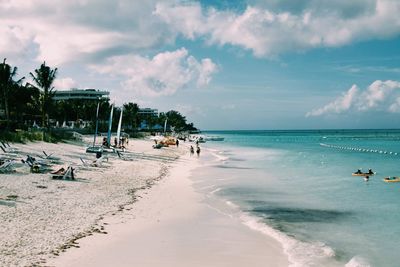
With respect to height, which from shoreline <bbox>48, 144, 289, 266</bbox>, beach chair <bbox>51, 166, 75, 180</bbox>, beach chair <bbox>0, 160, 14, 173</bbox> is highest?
beach chair <bbox>0, 160, 14, 173</bbox>

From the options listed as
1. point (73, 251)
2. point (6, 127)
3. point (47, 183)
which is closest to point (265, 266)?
point (73, 251)

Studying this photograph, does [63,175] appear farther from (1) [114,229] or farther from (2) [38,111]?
(2) [38,111]

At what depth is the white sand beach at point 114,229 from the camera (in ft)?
36.6

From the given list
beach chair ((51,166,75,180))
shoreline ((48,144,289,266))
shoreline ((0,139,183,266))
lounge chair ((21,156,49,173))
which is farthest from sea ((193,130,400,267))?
lounge chair ((21,156,49,173))

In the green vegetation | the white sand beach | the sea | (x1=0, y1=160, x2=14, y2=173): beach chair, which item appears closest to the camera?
the white sand beach

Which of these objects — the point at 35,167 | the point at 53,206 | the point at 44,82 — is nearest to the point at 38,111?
the point at 44,82

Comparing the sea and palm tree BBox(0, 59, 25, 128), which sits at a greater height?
palm tree BBox(0, 59, 25, 128)

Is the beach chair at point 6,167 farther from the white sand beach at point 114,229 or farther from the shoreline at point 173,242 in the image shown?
the shoreline at point 173,242

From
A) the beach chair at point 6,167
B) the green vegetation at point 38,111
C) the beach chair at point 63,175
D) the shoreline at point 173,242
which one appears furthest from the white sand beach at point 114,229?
the green vegetation at point 38,111

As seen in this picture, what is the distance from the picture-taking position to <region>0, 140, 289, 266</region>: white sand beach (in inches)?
439

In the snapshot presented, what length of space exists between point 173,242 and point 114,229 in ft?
7.70

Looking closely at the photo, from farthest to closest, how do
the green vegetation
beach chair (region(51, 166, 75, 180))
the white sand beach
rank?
the green vegetation < beach chair (region(51, 166, 75, 180)) < the white sand beach

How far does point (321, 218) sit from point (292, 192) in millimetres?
7371

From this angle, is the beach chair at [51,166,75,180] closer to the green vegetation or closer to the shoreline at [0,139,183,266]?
the shoreline at [0,139,183,266]
